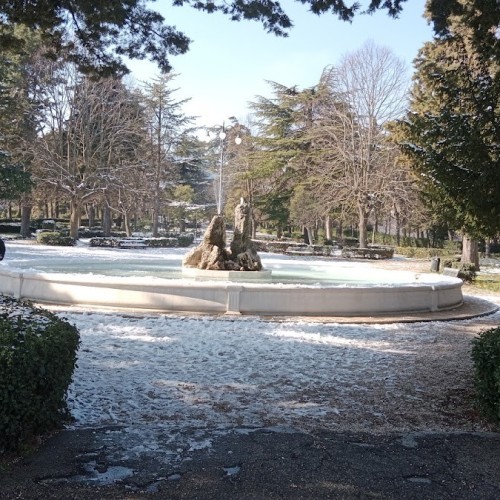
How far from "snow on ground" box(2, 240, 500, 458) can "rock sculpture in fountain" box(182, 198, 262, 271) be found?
221 inches

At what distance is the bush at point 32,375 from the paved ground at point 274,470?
0.22 metres

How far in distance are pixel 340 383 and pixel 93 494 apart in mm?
3677

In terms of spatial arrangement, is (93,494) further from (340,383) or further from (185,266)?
(185,266)

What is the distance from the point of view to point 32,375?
390cm

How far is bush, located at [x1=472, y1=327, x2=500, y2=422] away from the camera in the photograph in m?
4.78

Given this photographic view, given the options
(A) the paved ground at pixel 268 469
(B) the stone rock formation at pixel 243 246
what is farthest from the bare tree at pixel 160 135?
(A) the paved ground at pixel 268 469

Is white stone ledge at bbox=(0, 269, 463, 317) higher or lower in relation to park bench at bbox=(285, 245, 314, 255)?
lower

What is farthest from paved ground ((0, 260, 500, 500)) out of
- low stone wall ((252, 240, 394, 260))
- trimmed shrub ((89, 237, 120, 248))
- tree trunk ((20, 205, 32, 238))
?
tree trunk ((20, 205, 32, 238))

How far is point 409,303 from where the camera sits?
11906mm

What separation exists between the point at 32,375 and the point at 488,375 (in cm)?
389

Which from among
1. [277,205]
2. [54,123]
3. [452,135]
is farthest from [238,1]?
[277,205]

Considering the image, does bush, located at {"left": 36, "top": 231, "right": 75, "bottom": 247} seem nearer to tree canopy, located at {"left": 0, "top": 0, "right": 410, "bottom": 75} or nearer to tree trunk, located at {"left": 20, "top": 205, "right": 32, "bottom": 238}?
tree trunk, located at {"left": 20, "top": 205, "right": 32, "bottom": 238}

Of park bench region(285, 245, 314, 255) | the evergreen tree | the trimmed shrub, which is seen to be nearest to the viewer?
the evergreen tree

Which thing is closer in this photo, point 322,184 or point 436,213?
point 436,213
